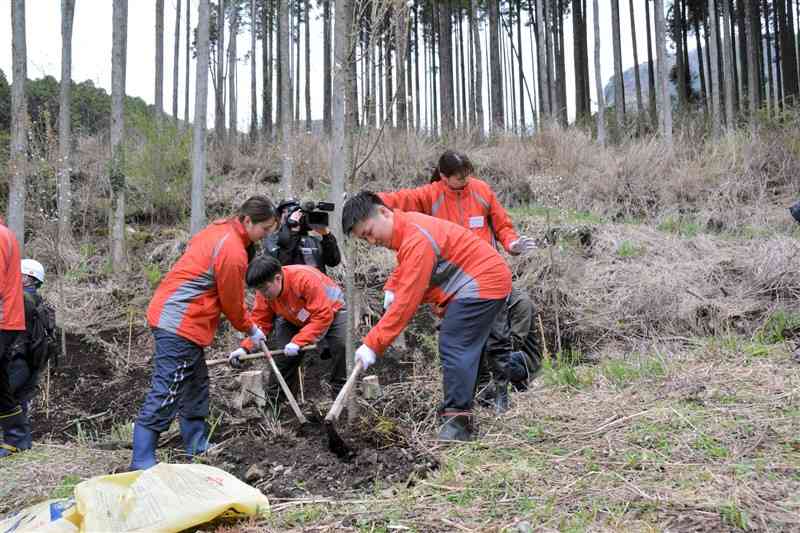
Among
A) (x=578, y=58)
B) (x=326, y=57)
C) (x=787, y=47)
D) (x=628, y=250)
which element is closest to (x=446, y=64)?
(x=326, y=57)

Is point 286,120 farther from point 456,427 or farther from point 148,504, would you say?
point 148,504

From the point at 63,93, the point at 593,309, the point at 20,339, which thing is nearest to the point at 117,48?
the point at 63,93

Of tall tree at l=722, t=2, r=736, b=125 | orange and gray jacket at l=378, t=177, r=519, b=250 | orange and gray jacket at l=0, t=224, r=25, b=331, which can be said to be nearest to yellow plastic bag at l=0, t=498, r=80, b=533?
orange and gray jacket at l=0, t=224, r=25, b=331

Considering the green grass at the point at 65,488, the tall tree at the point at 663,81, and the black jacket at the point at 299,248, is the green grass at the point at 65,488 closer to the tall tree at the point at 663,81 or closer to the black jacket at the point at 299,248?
the black jacket at the point at 299,248

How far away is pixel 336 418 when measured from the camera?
3029 mm

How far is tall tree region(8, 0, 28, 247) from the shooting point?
7500mm

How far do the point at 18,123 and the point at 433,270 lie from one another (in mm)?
6510

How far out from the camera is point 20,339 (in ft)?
14.4

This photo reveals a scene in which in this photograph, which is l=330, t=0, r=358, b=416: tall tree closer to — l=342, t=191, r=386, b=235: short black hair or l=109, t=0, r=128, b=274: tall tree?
l=342, t=191, r=386, b=235: short black hair

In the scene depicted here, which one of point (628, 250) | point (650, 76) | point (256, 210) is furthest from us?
point (650, 76)

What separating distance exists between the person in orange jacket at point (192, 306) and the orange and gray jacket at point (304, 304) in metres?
0.74

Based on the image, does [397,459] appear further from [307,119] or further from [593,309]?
[307,119]

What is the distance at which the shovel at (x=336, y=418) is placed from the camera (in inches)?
115

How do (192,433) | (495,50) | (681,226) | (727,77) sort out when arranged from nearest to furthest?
(192,433)
(681,226)
(727,77)
(495,50)
